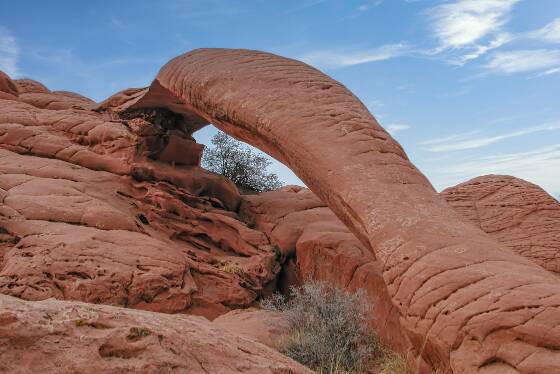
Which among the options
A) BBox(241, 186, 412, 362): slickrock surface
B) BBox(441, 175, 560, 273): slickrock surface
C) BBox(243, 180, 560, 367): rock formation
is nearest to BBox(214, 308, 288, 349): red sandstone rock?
BBox(241, 186, 412, 362): slickrock surface

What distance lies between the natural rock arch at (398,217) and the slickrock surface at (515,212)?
1.92 m

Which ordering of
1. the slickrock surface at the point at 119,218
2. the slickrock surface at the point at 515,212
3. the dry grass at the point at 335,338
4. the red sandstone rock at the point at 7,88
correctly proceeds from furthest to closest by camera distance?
the red sandstone rock at the point at 7,88 < the slickrock surface at the point at 515,212 < the slickrock surface at the point at 119,218 < the dry grass at the point at 335,338

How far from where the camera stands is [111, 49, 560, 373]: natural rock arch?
3785mm

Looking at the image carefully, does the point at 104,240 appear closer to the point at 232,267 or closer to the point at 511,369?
the point at 232,267

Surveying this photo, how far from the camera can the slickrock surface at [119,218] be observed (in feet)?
20.2

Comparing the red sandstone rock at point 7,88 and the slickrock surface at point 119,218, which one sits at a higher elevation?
the red sandstone rock at point 7,88

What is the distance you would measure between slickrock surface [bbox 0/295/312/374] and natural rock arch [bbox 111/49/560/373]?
6.25 ft

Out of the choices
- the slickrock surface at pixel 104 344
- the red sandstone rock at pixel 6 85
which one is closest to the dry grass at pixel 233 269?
the slickrock surface at pixel 104 344

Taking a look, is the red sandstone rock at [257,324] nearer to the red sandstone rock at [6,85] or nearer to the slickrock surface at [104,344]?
the slickrock surface at [104,344]

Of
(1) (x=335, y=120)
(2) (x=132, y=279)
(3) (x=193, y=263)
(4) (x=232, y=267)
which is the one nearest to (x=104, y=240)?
(2) (x=132, y=279)

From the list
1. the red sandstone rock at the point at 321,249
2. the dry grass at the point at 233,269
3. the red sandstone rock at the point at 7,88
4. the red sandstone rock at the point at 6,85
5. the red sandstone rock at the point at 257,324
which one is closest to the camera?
the red sandstone rock at the point at 257,324

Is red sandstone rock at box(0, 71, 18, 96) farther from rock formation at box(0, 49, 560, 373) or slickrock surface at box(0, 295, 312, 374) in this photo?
slickrock surface at box(0, 295, 312, 374)

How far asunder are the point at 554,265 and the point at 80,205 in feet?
21.3

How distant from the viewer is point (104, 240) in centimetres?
Answer: 665
